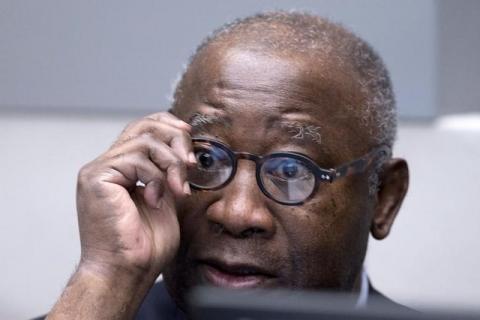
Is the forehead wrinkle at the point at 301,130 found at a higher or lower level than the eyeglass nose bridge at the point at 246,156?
higher

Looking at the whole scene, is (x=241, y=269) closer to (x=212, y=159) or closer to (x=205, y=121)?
(x=212, y=159)

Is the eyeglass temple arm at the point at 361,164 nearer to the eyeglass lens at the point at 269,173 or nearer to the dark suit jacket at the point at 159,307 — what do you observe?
the eyeglass lens at the point at 269,173

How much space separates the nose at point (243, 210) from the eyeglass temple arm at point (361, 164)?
219 millimetres

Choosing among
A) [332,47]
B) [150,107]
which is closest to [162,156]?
[332,47]

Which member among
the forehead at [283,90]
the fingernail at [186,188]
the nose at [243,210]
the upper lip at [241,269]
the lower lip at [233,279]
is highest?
the forehead at [283,90]

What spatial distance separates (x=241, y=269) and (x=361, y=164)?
1.42ft

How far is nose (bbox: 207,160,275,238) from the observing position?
189 cm

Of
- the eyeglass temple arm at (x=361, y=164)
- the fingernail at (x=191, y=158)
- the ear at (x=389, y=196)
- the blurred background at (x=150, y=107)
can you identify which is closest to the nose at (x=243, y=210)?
the fingernail at (x=191, y=158)

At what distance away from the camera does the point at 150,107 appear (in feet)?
9.65

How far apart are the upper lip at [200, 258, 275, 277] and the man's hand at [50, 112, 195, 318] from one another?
4.4 inches

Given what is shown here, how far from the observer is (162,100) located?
2.95 m

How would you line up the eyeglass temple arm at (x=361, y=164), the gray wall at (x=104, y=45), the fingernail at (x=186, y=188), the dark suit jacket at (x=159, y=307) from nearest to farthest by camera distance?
the fingernail at (x=186, y=188) < the eyeglass temple arm at (x=361, y=164) < the dark suit jacket at (x=159, y=307) < the gray wall at (x=104, y=45)

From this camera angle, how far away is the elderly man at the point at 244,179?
6.14 feet

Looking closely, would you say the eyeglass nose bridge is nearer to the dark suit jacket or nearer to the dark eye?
the dark eye
